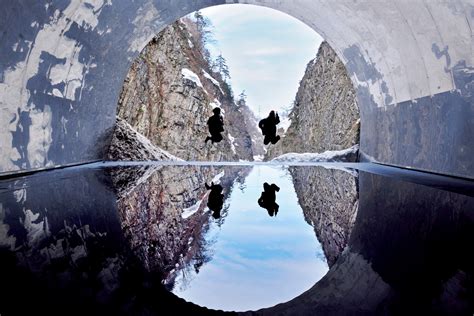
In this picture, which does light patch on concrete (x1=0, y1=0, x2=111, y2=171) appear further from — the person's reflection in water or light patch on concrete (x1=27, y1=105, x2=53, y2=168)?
the person's reflection in water

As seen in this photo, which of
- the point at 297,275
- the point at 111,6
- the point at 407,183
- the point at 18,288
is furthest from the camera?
the point at 111,6

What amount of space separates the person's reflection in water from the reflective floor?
46mm

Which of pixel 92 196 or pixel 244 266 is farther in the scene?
pixel 92 196

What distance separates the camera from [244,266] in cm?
174

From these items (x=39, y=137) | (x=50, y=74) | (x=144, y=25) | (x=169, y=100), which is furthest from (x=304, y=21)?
(x=169, y=100)

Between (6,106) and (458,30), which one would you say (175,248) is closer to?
(6,106)

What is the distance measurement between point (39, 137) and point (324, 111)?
2306 cm

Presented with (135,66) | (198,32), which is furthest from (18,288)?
(198,32)

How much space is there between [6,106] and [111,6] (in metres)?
2.88

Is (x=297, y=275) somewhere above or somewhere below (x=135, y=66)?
below

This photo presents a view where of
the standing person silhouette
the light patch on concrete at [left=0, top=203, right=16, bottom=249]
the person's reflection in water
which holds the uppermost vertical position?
the standing person silhouette

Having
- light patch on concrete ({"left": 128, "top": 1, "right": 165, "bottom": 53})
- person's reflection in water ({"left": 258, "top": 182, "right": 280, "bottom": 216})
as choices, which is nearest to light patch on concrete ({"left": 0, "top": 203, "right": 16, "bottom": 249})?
person's reflection in water ({"left": 258, "top": 182, "right": 280, "bottom": 216})

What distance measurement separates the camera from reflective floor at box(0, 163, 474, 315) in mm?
1317

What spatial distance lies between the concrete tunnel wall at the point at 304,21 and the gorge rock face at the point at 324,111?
988cm
